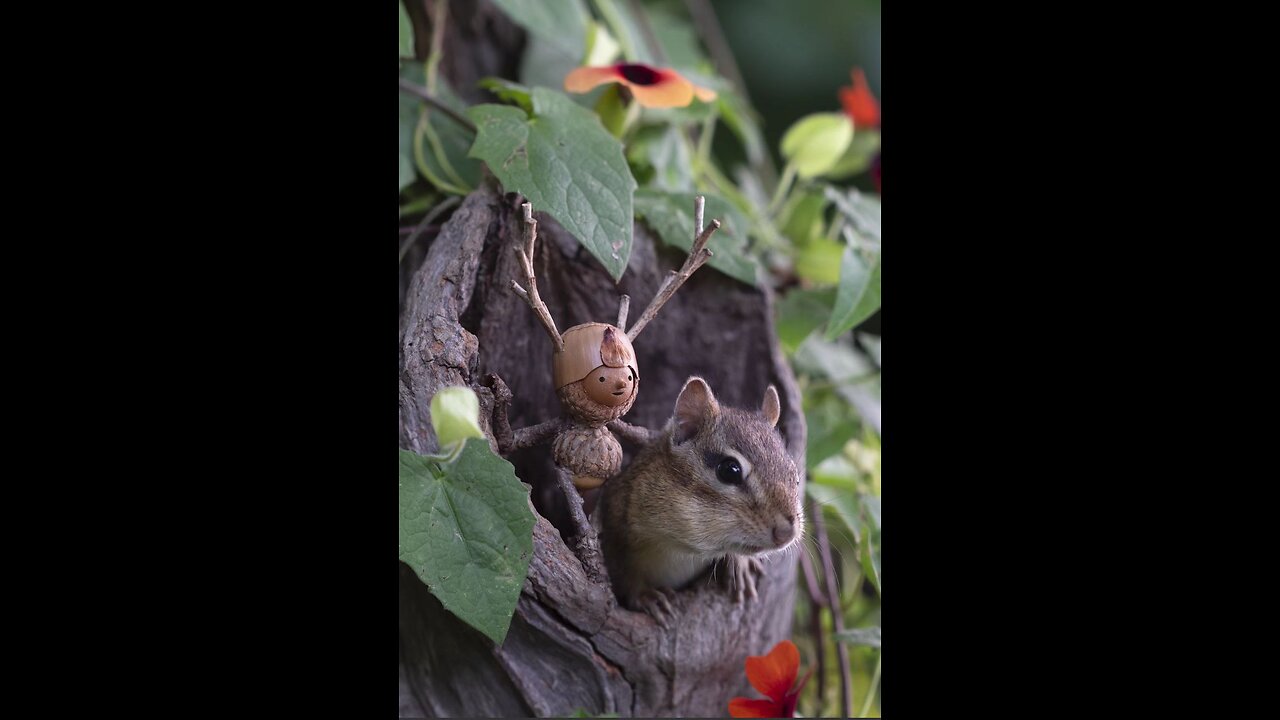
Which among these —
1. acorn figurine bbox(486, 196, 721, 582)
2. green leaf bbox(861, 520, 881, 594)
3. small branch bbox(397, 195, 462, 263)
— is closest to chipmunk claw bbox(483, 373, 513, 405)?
acorn figurine bbox(486, 196, 721, 582)

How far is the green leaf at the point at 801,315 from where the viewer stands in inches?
47.9

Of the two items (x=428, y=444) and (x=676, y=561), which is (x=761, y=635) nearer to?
(x=676, y=561)

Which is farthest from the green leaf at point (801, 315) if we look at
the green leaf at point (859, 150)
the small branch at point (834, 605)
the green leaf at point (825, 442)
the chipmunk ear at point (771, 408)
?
the green leaf at point (859, 150)

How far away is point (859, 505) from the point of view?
1194 millimetres

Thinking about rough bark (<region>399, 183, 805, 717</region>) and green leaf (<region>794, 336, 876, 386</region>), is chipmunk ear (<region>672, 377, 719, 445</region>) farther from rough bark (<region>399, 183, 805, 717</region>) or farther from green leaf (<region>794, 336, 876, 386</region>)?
green leaf (<region>794, 336, 876, 386</region>)

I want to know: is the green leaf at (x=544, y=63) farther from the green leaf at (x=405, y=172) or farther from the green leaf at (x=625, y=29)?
the green leaf at (x=405, y=172)

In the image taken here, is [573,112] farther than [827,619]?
No

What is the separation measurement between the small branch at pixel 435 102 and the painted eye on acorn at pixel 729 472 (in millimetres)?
465

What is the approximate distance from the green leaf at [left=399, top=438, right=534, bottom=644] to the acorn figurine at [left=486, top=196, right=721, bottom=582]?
10 cm

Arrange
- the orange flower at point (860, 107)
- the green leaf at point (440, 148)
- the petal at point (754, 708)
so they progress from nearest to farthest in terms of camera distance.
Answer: the petal at point (754, 708)
the green leaf at point (440, 148)
the orange flower at point (860, 107)

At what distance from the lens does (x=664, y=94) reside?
999 mm

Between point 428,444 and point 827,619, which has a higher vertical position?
point 428,444
